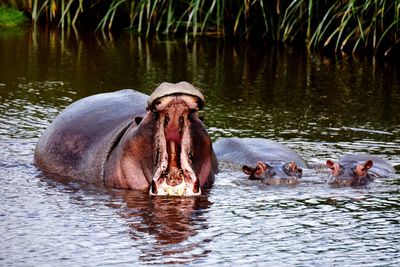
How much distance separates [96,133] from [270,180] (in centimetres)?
126

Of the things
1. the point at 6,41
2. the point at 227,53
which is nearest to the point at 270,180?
the point at 227,53

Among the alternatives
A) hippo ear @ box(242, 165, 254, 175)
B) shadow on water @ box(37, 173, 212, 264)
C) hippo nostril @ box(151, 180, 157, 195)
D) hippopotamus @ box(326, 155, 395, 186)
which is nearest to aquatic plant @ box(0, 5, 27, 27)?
shadow on water @ box(37, 173, 212, 264)

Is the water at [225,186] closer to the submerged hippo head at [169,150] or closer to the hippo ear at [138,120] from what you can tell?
the submerged hippo head at [169,150]

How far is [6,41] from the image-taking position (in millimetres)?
16938

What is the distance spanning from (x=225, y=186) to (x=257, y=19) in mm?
9844

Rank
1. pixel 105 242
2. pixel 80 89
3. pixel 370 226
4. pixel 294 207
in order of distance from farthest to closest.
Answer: pixel 80 89, pixel 294 207, pixel 370 226, pixel 105 242

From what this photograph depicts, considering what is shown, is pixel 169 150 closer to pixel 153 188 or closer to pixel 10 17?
pixel 153 188

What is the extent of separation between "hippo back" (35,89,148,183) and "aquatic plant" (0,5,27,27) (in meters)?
10.9

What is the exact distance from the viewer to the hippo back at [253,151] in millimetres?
8797

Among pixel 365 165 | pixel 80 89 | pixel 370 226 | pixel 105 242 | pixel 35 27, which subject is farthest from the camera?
pixel 35 27

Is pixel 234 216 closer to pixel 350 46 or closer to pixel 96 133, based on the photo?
pixel 96 133

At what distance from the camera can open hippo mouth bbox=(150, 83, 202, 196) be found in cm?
703

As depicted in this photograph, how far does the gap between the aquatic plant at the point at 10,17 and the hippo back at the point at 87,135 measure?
10876 mm

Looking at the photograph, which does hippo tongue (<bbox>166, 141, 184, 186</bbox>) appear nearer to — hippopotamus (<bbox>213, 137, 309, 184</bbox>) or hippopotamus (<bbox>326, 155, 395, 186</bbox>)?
hippopotamus (<bbox>213, 137, 309, 184</bbox>)
